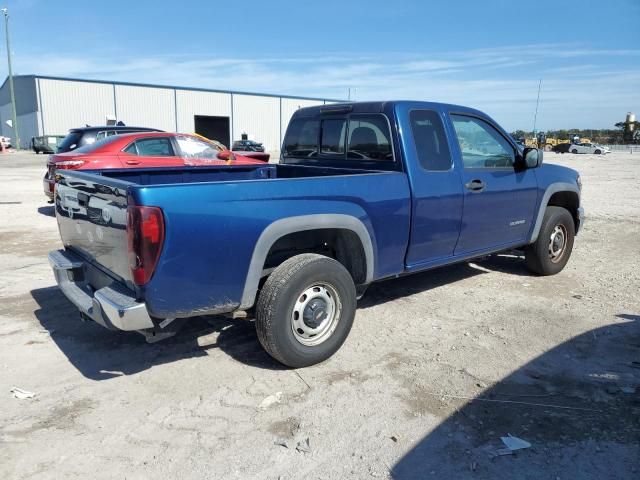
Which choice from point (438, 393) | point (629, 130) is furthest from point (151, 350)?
point (629, 130)

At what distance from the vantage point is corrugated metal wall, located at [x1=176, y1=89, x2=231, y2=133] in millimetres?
46375

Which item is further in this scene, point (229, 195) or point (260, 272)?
point (260, 272)

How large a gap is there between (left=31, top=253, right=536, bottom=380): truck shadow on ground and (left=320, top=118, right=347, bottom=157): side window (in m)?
1.59

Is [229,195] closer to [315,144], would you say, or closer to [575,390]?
[315,144]

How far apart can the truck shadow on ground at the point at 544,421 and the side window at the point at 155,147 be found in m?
7.47

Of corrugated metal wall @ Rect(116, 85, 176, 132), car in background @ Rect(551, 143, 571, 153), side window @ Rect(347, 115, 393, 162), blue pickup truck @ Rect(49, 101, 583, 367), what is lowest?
car in background @ Rect(551, 143, 571, 153)

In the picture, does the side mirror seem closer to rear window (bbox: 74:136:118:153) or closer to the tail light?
the tail light

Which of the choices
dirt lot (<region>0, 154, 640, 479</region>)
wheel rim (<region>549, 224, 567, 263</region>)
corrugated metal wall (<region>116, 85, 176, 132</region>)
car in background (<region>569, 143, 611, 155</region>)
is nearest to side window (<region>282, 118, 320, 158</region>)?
dirt lot (<region>0, 154, 640, 479</region>)

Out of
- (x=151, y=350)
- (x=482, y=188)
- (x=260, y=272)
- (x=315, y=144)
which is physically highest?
(x=315, y=144)

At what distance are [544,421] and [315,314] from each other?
1.65m

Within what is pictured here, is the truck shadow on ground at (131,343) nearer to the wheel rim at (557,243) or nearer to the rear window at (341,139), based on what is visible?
the rear window at (341,139)

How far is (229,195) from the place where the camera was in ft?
10.6

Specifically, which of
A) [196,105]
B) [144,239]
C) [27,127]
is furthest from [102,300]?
[27,127]

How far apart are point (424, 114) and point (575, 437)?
9.45 ft
